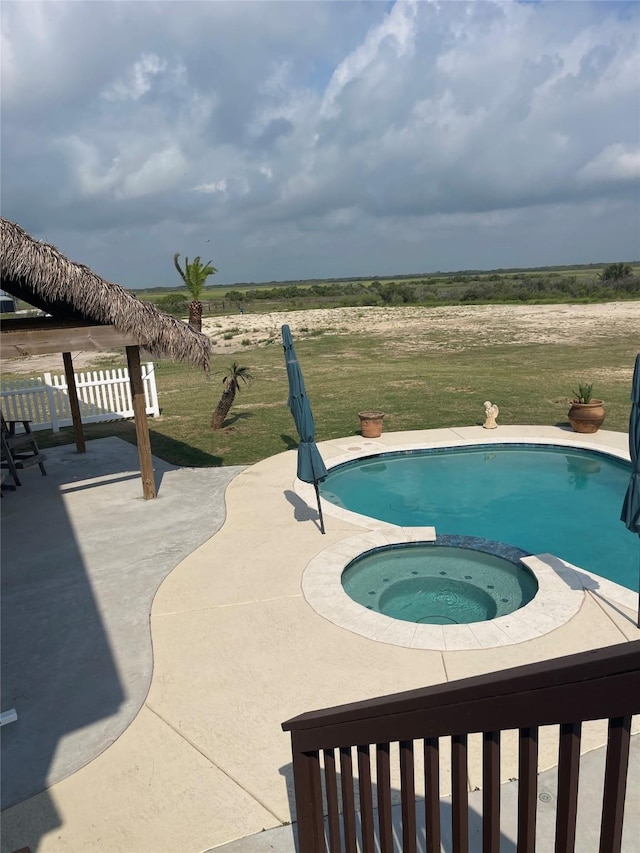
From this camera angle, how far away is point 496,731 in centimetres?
145

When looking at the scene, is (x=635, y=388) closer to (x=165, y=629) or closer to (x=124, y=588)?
(x=165, y=629)

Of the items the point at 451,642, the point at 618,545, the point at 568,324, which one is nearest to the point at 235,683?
the point at 451,642

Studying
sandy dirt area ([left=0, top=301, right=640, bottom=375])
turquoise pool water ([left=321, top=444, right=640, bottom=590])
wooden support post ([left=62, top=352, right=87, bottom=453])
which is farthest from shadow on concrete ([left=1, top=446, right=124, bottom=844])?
sandy dirt area ([left=0, top=301, right=640, bottom=375])

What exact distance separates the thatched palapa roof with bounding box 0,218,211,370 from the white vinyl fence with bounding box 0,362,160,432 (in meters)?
4.92

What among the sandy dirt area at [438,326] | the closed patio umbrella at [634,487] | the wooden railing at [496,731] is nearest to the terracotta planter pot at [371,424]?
the closed patio umbrella at [634,487]

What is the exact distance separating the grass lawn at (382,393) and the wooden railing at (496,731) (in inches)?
384

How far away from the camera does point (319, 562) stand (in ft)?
23.4

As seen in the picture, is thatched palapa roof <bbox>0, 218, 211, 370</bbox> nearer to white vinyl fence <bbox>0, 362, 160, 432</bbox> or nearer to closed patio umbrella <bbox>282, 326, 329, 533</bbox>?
closed patio umbrella <bbox>282, 326, 329, 533</bbox>

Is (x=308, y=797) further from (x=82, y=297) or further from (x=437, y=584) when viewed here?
(x=82, y=297)

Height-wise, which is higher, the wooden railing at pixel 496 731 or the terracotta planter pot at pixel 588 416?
the wooden railing at pixel 496 731

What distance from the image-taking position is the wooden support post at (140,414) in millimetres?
9227

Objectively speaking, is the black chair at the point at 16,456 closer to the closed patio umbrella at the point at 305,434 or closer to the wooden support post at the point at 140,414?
the wooden support post at the point at 140,414

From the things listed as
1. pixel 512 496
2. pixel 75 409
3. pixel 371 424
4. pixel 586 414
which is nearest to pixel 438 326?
pixel 586 414

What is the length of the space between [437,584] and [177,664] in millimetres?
3277
